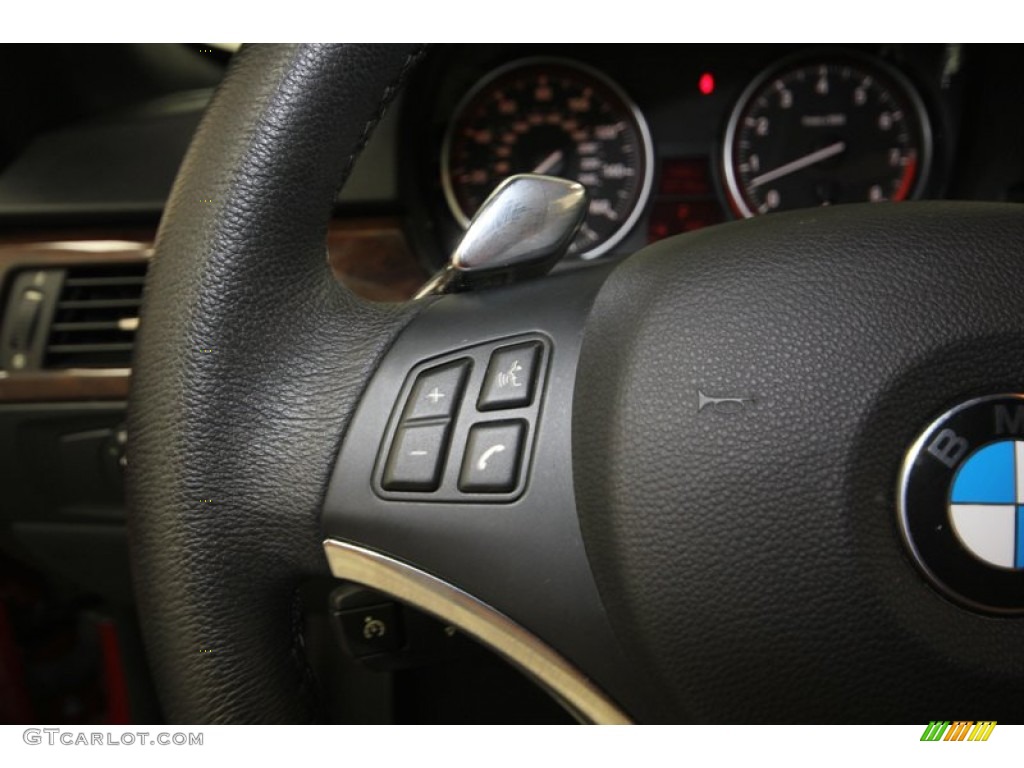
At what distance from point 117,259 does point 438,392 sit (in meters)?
0.61

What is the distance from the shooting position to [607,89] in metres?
1.08

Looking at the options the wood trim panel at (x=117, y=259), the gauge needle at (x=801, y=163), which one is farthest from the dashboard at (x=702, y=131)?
the wood trim panel at (x=117, y=259)

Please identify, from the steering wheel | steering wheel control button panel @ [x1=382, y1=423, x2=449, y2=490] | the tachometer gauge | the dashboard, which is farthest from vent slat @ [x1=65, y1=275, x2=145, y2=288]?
the tachometer gauge

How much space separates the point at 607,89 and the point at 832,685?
2.75 ft

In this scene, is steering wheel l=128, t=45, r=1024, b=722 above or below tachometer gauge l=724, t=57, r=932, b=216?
below

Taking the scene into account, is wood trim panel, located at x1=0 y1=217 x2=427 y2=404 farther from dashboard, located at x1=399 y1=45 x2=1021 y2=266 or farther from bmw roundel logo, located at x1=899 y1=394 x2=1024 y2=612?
bmw roundel logo, located at x1=899 y1=394 x2=1024 y2=612

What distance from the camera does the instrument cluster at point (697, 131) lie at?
41.9 inches

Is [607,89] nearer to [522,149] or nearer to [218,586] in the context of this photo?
[522,149]

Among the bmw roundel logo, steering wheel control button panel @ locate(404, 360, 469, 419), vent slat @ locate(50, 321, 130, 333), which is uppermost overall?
vent slat @ locate(50, 321, 130, 333)

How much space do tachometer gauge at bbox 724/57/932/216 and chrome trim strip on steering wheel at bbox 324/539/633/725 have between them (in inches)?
31.5

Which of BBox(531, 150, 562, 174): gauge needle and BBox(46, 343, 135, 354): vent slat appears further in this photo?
BBox(531, 150, 562, 174): gauge needle

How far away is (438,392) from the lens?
47 centimetres

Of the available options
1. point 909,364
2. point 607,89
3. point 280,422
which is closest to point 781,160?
point 607,89

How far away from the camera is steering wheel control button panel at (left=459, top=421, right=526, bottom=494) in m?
0.45
